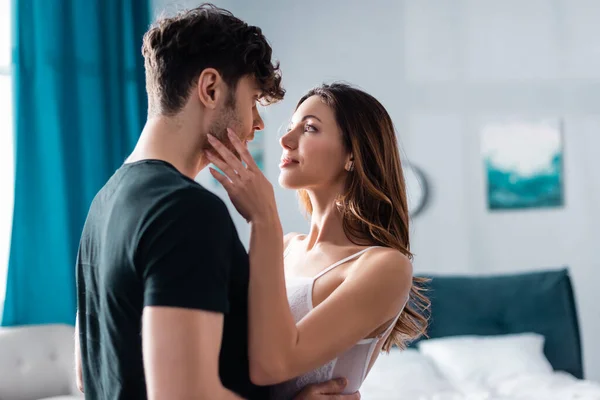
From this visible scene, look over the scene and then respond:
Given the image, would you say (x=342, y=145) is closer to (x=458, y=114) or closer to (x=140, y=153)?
(x=140, y=153)

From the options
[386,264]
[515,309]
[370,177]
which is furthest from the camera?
[515,309]

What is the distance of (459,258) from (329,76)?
1.47 m

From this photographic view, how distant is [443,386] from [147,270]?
109 inches

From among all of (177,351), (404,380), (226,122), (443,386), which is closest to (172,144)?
(226,122)

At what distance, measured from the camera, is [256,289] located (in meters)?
1.28

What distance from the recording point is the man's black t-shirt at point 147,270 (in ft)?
3.50

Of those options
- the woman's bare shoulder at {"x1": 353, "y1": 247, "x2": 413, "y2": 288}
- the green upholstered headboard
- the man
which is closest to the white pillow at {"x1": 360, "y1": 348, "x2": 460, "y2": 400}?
the green upholstered headboard

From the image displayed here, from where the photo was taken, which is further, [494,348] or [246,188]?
[494,348]

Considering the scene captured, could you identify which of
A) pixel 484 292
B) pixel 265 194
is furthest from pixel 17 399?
pixel 265 194

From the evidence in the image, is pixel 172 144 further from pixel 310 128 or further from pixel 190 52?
pixel 310 128

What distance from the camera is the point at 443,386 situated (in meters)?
3.55

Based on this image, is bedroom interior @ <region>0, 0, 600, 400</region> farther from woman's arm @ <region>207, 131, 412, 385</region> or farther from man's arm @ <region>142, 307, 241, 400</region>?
man's arm @ <region>142, 307, 241, 400</region>

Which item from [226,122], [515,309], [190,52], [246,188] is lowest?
[515,309]

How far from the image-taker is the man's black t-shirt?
107cm
